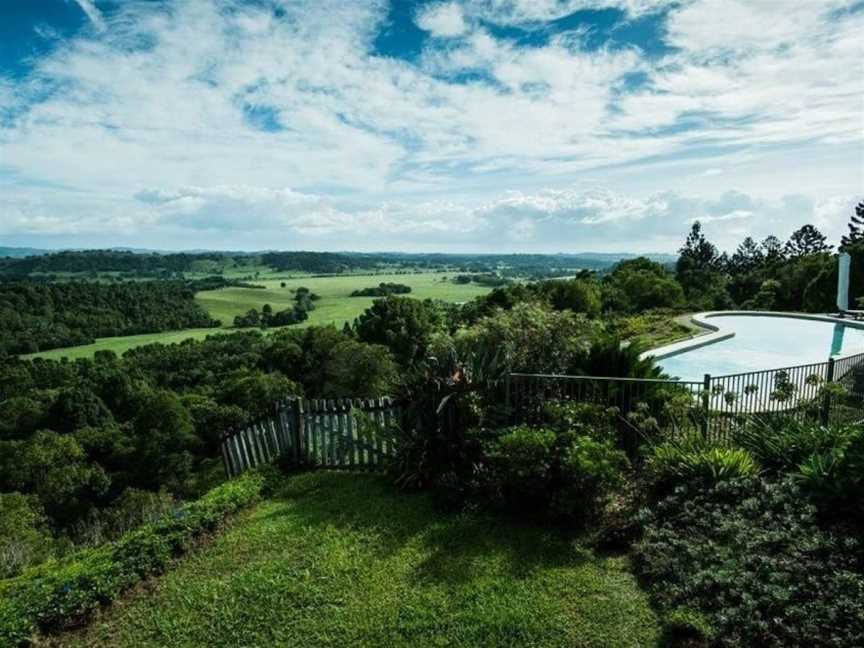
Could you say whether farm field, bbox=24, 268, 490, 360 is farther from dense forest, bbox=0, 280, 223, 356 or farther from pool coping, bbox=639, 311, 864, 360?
pool coping, bbox=639, 311, 864, 360

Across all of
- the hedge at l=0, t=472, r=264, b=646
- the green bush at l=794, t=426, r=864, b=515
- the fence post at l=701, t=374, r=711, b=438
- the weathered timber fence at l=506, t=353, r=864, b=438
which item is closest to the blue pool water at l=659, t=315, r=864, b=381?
the weathered timber fence at l=506, t=353, r=864, b=438

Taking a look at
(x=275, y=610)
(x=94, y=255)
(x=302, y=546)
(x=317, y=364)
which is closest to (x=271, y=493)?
(x=302, y=546)

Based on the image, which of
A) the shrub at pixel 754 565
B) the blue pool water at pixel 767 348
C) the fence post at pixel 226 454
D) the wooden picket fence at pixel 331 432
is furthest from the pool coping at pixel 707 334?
the fence post at pixel 226 454

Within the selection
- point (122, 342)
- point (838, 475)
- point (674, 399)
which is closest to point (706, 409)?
point (674, 399)

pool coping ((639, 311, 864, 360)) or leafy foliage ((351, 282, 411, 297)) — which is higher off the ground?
pool coping ((639, 311, 864, 360))

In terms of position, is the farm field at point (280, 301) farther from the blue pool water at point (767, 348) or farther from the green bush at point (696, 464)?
the green bush at point (696, 464)

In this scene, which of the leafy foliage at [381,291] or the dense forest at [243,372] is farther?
the leafy foliage at [381,291]
